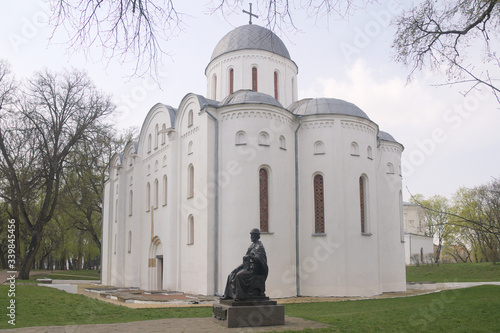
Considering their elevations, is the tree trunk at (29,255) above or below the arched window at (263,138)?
below

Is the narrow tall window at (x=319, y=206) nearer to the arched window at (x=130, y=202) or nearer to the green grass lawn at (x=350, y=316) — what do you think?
the green grass lawn at (x=350, y=316)

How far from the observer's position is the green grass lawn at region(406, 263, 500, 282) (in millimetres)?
34219

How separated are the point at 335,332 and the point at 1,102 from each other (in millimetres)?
19408

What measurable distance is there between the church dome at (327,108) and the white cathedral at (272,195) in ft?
0.22

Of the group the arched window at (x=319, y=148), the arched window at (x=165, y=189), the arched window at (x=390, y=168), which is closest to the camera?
the arched window at (x=319, y=148)

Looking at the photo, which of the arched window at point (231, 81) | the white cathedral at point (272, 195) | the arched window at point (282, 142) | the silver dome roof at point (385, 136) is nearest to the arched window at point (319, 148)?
the white cathedral at point (272, 195)

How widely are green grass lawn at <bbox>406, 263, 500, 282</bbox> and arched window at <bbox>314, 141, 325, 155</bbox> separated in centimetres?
1915

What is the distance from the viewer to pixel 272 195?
1983 centimetres

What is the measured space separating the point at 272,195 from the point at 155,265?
875 cm

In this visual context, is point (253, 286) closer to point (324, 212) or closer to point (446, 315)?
point (446, 315)

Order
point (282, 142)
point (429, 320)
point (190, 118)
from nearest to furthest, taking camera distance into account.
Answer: point (429, 320), point (282, 142), point (190, 118)

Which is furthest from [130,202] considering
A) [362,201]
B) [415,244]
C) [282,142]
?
[415,244]

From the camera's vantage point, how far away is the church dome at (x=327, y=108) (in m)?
21.5

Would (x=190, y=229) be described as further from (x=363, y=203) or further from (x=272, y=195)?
(x=363, y=203)
